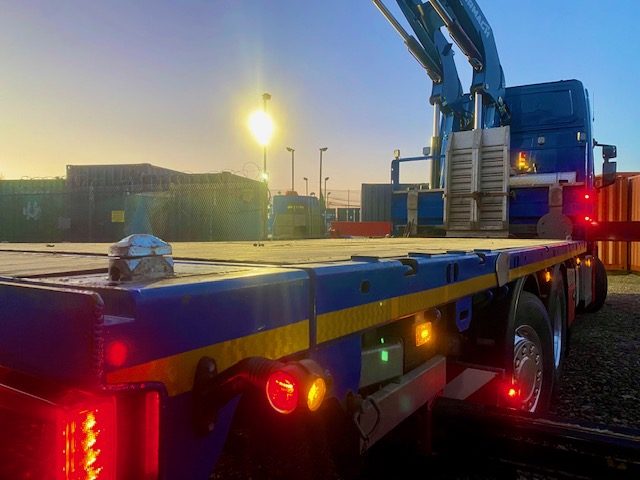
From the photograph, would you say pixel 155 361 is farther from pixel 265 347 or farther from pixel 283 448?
pixel 283 448

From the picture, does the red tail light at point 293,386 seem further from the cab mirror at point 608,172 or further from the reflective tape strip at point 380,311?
the cab mirror at point 608,172

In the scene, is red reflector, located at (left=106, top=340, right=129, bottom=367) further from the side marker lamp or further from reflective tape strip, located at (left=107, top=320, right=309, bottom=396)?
the side marker lamp

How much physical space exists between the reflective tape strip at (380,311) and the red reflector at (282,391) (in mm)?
335

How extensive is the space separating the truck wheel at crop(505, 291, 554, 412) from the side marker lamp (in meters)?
0.92

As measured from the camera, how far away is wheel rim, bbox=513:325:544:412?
293cm

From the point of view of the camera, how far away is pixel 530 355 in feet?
10.2

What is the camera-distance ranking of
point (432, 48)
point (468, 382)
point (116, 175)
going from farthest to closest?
point (116, 175), point (432, 48), point (468, 382)

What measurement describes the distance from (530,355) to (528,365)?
2.7 inches

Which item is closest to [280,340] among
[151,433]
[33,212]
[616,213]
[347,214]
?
[151,433]

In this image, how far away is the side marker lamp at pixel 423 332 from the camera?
A: 1875 mm

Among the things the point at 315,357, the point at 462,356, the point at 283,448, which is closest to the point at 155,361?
the point at 315,357

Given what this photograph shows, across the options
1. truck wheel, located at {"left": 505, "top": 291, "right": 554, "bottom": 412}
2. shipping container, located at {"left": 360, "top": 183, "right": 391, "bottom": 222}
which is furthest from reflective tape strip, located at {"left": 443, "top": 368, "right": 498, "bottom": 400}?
shipping container, located at {"left": 360, "top": 183, "right": 391, "bottom": 222}

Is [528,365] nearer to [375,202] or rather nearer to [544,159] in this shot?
[544,159]

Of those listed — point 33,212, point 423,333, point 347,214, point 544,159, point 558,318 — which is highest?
point 347,214
